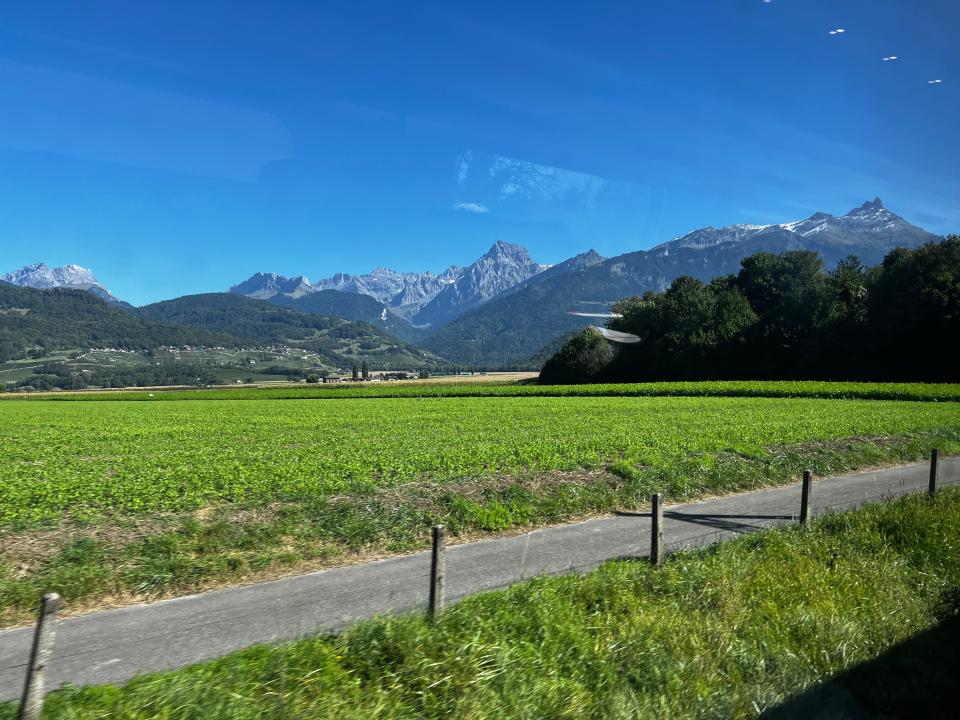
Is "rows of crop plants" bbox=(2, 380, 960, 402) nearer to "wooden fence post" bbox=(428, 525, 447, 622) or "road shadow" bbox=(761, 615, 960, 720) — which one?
"road shadow" bbox=(761, 615, 960, 720)

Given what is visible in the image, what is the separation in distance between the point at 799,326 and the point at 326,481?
254ft

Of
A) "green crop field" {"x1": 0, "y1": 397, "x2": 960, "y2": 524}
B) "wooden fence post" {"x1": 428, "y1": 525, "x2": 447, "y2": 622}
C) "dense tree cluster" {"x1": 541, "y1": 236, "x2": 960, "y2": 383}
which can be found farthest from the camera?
"dense tree cluster" {"x1": 541, "y1": 236, "x2": 960, "y2": 383}

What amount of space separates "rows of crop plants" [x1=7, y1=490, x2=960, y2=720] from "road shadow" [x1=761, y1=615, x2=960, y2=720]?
0.02 m

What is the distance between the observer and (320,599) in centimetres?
911

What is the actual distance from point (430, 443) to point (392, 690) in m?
16.6

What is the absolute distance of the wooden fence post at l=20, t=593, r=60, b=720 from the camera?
15.8ft

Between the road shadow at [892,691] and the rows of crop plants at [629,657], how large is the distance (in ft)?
0.06

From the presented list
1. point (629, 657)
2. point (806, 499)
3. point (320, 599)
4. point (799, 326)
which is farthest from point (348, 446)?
point (799, 326)

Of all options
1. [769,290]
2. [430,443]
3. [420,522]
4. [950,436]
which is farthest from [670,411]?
[769,290]

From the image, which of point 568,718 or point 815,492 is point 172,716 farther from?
point 815,492

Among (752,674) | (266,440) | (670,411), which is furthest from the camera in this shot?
(670,411)

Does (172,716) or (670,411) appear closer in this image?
(172,716)

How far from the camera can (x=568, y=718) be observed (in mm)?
6078

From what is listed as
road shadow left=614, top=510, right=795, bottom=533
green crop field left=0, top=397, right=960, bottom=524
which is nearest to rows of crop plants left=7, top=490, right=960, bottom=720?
road shadow left=614, top=510, right=795, bottom=533
